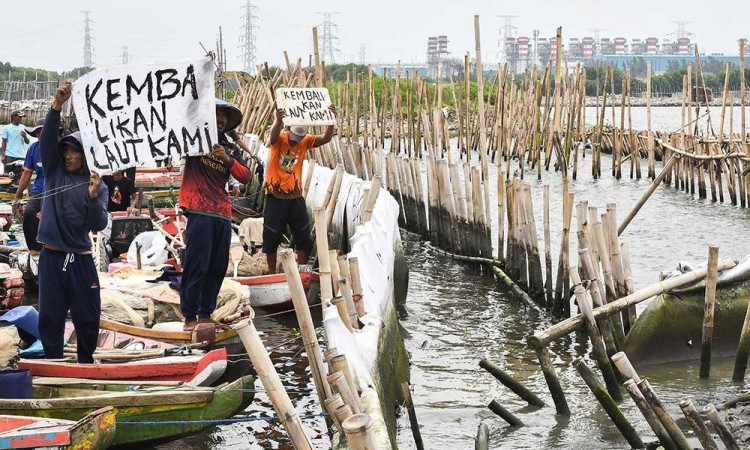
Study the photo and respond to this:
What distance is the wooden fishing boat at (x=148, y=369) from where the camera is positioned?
23.4 ft

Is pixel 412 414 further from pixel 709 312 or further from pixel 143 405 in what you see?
pixel 709 312

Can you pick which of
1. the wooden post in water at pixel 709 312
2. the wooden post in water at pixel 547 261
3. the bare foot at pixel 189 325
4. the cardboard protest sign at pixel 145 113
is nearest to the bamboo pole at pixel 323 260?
the cardboard protest sign at pixel 145 113

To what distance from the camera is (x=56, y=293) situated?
23.7 feet

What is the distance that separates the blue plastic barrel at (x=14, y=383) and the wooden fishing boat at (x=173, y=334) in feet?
6.17

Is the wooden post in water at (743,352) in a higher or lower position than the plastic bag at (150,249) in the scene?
lower

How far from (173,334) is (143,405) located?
1961 mm

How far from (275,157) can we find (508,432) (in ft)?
14.7

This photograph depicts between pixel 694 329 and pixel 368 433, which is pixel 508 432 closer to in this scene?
pixel 694 329

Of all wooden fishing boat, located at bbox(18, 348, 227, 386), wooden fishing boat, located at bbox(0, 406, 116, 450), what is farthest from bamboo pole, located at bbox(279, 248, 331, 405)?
wooden fishing boat, located at bbox(18, 348, 227, 386)

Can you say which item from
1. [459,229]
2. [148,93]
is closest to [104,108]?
[148,93]

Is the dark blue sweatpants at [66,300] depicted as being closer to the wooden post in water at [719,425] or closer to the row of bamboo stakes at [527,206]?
the row of bamboo stakes at [527,206]

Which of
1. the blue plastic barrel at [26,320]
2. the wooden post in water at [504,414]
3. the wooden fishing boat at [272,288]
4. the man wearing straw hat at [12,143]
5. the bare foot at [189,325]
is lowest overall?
the wooden post in water at [504,414]

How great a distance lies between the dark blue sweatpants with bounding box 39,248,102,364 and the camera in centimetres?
722

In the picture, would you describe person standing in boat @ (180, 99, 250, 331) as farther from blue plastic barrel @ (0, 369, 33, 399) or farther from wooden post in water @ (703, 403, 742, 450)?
wooden post in water @ (703, 403, 742, 450)
